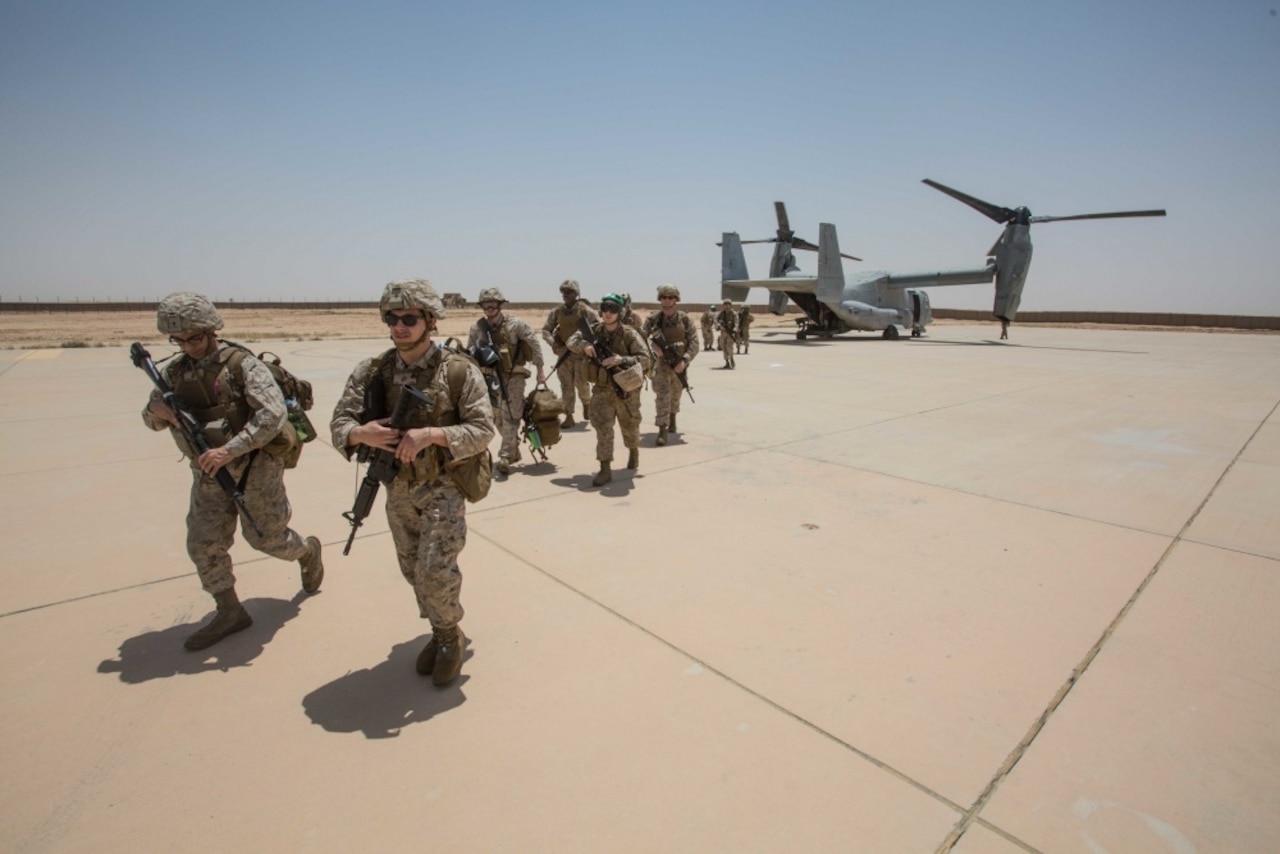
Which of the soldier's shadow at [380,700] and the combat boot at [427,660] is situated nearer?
the soldier's shadow at [380,700]

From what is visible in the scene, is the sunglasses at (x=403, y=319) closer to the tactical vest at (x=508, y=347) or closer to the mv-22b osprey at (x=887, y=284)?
the tactical vest at (x=508, y=347)

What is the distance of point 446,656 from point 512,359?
3.78 m

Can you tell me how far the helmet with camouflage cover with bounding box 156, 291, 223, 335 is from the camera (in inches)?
120

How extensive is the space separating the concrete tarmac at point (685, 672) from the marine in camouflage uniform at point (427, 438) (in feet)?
1.20

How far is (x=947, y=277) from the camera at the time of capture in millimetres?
24453

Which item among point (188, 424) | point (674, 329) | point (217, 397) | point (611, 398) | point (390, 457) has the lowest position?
point (611, 398)

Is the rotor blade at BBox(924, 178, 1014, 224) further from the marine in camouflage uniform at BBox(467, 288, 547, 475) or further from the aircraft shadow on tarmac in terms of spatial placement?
the marine in camouflage uniform at BBox(467, 288, 547, 475)

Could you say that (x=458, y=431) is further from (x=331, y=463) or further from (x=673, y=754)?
(x=331, y=463)

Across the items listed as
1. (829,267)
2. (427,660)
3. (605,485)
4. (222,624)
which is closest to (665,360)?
(605,485)

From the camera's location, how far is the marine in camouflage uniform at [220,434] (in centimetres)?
312

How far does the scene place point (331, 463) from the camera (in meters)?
6.54

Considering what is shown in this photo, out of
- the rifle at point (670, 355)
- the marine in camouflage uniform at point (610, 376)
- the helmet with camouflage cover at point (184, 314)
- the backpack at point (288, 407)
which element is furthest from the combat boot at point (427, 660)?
the rifle at point (670, 355)

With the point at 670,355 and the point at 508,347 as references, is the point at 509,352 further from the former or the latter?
the point at 670,355

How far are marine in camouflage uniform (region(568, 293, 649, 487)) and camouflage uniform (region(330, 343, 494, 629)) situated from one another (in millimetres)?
2858
